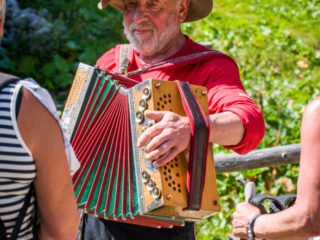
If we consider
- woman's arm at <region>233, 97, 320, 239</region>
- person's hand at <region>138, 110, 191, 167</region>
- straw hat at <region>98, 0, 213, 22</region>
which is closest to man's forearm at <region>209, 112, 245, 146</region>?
person's hand at <region>138, 110, 191, 167</region>

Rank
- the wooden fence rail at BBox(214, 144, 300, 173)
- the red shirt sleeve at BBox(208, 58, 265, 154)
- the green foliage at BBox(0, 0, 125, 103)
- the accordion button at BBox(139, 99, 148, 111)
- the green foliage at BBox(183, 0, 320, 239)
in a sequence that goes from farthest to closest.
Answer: the green foliage at BBox(0, 0, 125, 103) → the green foliage at BBox(183, 0, 320, 239) → the wooden fence rail at BBox(214, 144, 300, 173) → the red shirt sleeve at BBox(208, 58, 265, 154) → the accordion button at BBox(139, 99, 148, 111)

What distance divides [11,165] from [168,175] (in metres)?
0.76

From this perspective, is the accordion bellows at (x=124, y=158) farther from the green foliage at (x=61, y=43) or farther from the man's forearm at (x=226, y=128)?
the green foliage at (x=61, y=43)

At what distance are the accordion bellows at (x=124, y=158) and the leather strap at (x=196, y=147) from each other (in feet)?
0.11

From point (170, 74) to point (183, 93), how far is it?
0.42m

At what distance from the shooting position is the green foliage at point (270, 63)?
466 centimetres

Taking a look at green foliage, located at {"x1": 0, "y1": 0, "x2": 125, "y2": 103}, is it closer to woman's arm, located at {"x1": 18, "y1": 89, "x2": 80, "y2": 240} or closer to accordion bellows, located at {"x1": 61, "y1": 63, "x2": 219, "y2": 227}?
accordion bellows, located at {"x1": 61, "y1": 63, "x2": 219, "y2": 227}

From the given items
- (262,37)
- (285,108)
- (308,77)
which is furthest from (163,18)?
(262,37)

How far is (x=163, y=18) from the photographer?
104 inches

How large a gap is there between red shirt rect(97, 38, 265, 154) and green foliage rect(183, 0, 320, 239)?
2057mm

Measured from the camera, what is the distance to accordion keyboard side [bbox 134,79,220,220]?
206cm

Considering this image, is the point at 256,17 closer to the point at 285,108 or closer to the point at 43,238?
the point at 285,108

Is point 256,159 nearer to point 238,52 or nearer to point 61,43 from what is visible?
point 238,52

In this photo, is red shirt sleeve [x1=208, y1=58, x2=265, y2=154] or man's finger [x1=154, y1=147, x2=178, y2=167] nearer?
man's finger [x1=154, y1=147, x2=178, y2=167]
